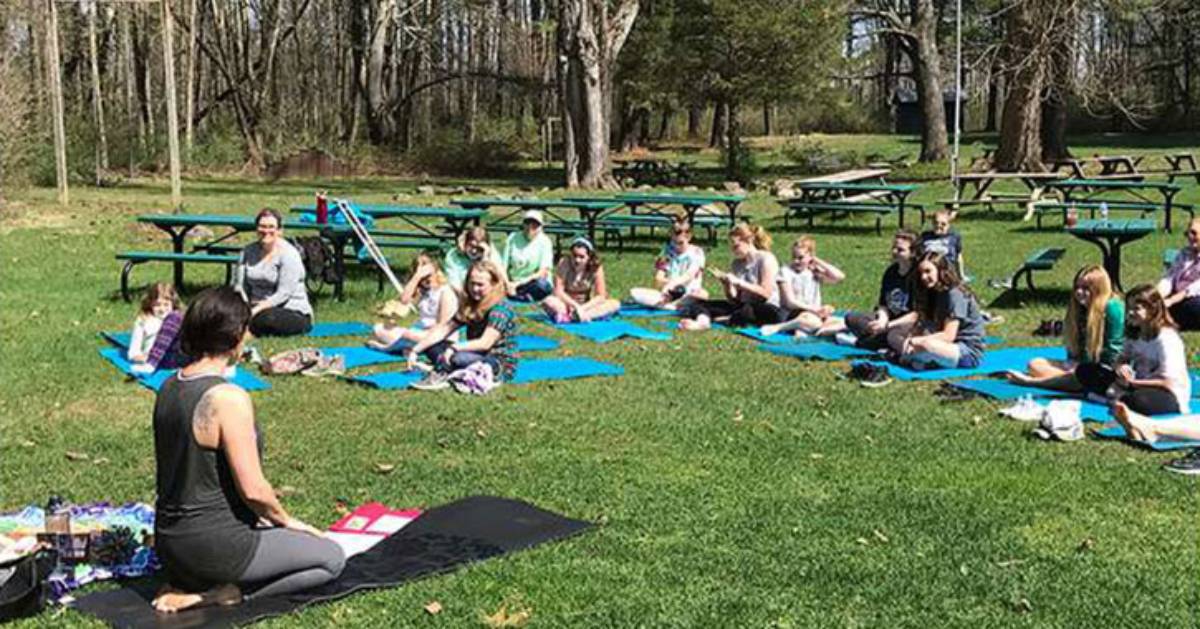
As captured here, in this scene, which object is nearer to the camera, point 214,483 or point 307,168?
point 214,483

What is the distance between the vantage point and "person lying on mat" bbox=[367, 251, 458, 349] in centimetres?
909

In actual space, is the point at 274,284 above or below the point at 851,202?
below

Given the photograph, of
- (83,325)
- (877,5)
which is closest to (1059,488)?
(83,325)

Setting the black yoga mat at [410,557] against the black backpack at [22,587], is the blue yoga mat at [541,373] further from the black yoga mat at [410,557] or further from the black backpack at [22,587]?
the black backpack at [22,587]

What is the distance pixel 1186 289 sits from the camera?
10.3 meters

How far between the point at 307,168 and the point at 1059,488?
31.6m

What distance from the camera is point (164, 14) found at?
19547 mm

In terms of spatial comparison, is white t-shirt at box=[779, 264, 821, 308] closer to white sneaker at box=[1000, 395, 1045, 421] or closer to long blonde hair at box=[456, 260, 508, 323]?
long blonde hair at box=[456, 260, 508, 323]

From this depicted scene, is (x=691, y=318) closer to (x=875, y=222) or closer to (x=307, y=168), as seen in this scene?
(x=875, y=222)

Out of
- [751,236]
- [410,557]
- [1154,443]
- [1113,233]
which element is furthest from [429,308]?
[1113,233]

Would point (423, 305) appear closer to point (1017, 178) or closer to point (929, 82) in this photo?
point (1017, 178)

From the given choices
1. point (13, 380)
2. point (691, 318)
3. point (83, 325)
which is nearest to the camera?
point (13, 380)

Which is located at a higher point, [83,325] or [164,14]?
[164,14]

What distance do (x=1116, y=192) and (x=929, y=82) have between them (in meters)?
10.2
